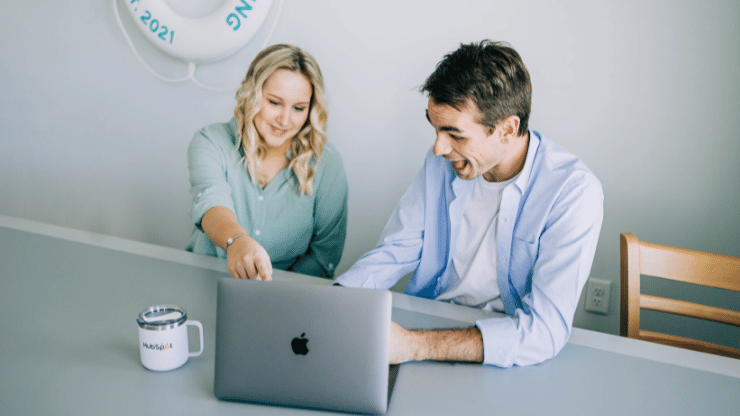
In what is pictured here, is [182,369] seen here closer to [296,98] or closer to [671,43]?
[296,98]

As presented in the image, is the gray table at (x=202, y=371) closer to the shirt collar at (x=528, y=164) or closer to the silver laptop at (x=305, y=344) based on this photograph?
the silver laptop at (x=305, y=344)

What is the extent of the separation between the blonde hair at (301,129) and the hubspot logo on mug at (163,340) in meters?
0.70

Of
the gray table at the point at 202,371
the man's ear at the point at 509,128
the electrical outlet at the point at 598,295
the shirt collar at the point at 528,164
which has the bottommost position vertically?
the electrical outlet at the point at 598,295

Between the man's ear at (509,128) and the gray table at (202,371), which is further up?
the man's ear at (509,128)

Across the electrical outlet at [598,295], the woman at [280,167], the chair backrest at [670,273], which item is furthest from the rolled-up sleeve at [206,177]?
the electrical outlet at [598,295]

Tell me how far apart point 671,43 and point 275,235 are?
4.37 ft

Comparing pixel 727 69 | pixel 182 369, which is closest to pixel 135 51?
pixel 182 369

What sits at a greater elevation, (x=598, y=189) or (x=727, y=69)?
(x=727, y=69)

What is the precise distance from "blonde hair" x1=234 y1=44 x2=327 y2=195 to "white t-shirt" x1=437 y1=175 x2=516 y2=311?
1.71 feet

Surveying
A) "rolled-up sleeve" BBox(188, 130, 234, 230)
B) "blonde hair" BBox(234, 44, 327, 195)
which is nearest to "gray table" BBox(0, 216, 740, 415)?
"rolled-up sleeve" BBox(188, 130, 234, 230)

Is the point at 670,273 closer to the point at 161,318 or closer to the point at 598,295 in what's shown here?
the point at 598,295

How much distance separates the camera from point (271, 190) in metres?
1.46

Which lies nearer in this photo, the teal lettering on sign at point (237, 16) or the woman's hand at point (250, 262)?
the woman's hand at point (250, 262)

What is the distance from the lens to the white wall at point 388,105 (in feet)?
4.84
